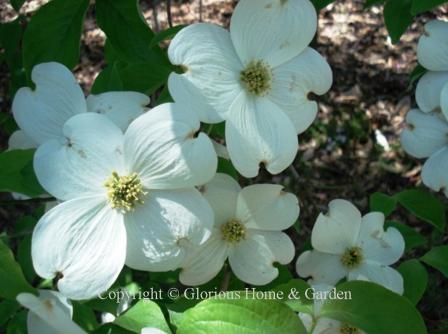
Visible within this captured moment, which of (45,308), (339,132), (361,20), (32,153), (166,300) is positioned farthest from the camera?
(361,20)

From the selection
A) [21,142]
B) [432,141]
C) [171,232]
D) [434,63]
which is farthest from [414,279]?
[21,142]

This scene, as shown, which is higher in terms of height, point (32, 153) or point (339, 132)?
point (32, 153)

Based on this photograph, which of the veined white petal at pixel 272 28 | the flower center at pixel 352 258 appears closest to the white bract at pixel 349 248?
the flower center at pixel 352 258

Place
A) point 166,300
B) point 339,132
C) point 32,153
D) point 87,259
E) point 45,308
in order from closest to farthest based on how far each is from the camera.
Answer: point 45,308
point 87,259
point 32,153
point 166,300
point 339,132

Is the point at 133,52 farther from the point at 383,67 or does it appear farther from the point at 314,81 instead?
the point at 383,67

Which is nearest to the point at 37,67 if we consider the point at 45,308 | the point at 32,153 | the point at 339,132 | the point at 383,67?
the point at 32,153

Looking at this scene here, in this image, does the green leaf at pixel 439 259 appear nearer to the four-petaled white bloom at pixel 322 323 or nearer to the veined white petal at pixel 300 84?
the four-petaled white bloom at pixel 322 323

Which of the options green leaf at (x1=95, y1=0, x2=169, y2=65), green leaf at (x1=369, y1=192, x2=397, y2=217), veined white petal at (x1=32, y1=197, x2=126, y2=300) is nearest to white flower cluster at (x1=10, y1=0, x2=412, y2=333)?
veined white petal at (x1=32, y1=197, x2=126, y2=300)

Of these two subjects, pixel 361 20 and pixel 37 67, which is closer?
pixel 37 67
